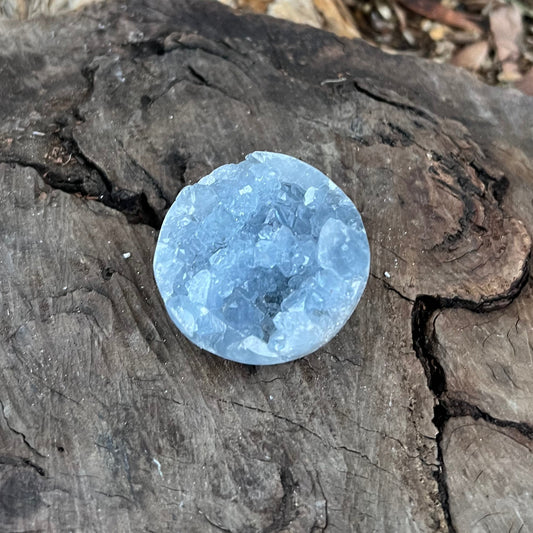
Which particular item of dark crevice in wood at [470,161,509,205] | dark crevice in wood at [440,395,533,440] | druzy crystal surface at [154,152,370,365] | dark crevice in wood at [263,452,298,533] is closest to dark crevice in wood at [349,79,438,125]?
dark crevice in wood at [470,161,509,205]

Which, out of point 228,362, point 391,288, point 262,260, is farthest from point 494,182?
point 228,362

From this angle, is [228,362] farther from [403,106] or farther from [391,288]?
[403,106]

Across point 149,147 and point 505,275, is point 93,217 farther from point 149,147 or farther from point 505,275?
point 505,275

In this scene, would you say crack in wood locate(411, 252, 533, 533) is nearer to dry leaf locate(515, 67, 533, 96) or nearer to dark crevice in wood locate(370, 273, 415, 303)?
dark crevice in wood locate(370, 273, 415, 303)

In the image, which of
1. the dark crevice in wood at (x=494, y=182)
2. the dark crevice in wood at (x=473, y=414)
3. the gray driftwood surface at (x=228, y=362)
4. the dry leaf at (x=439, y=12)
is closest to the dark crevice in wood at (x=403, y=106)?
the gray driftwood surface at (x=228, y=362)

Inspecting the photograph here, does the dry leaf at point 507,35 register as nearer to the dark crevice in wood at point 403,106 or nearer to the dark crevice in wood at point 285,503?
the dark crevice in wood at point 403,106

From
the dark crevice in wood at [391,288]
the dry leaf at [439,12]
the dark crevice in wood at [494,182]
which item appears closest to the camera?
the dark crevice in wood at [391,288]
